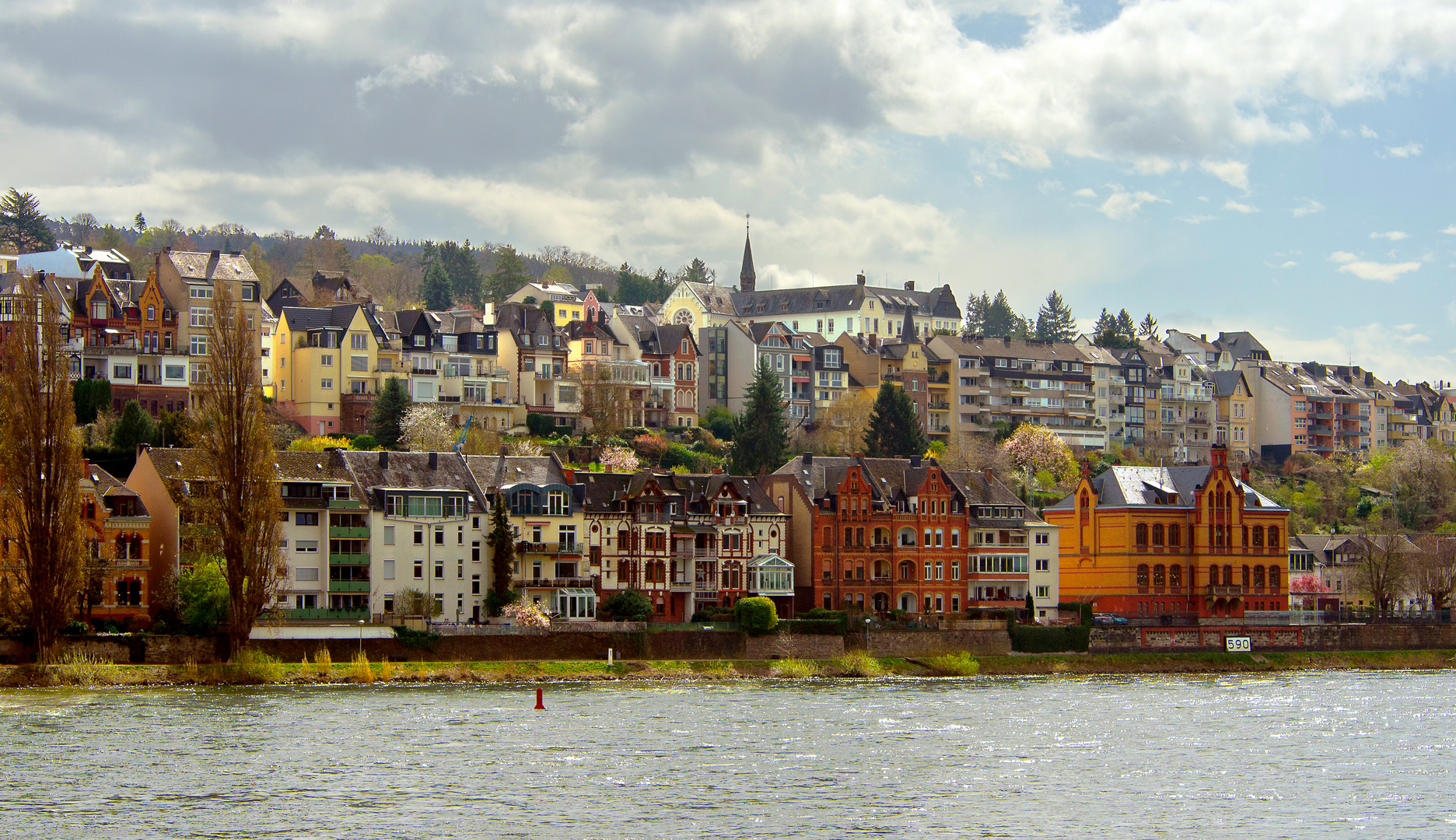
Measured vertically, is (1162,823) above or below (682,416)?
below

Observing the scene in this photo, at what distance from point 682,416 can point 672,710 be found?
265 feet

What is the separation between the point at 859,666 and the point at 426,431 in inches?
1514

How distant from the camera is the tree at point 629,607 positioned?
305 feet

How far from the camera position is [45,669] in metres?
73.8

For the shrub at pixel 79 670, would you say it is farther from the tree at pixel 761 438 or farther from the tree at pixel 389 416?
the tree at pixel 761 438

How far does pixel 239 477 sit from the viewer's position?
263 feet

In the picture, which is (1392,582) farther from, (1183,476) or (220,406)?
(220,406)

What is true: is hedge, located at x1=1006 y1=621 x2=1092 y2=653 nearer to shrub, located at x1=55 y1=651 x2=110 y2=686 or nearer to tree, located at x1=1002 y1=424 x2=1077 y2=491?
shrub, located at x1=55 y1=651 x2=110 y2=686

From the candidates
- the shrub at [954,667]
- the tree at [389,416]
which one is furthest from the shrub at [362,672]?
the tree at [389,416]

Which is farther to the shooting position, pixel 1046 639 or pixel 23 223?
pixel 23 223

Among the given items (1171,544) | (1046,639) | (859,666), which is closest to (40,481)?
(859,666)

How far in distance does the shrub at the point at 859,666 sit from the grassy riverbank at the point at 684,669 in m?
0.04

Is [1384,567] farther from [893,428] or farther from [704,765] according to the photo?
[704,765]

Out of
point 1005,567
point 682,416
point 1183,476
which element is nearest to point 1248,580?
point 1183,476
